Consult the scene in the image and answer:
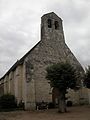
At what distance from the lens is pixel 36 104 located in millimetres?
28938

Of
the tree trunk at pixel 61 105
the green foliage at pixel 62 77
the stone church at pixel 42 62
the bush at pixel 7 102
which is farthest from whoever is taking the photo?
the stone church at pixel 42 62

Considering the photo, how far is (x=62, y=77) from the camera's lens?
2302 centimetres

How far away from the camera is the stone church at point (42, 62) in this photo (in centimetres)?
2933

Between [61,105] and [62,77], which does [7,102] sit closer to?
[61,105]

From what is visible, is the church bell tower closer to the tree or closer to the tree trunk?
the tree

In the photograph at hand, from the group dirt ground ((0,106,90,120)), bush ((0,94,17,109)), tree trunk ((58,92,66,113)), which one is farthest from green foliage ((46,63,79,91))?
bush ((0,94,17,109))

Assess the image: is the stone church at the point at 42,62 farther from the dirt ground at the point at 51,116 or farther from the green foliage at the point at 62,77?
the dirt ground at the point at 51,116

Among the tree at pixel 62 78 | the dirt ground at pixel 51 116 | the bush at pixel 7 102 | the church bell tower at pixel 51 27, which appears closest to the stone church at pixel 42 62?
the church bell tower at pixel 51 27

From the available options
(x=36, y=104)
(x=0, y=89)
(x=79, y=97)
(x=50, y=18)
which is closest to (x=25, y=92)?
(x=36, y=104)

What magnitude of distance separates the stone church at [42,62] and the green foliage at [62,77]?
5.36m

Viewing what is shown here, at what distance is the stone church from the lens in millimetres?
29328

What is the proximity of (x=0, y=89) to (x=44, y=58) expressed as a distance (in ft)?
75.9

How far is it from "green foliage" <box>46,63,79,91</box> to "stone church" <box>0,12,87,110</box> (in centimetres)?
536

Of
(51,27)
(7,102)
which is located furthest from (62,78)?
(51,27)
